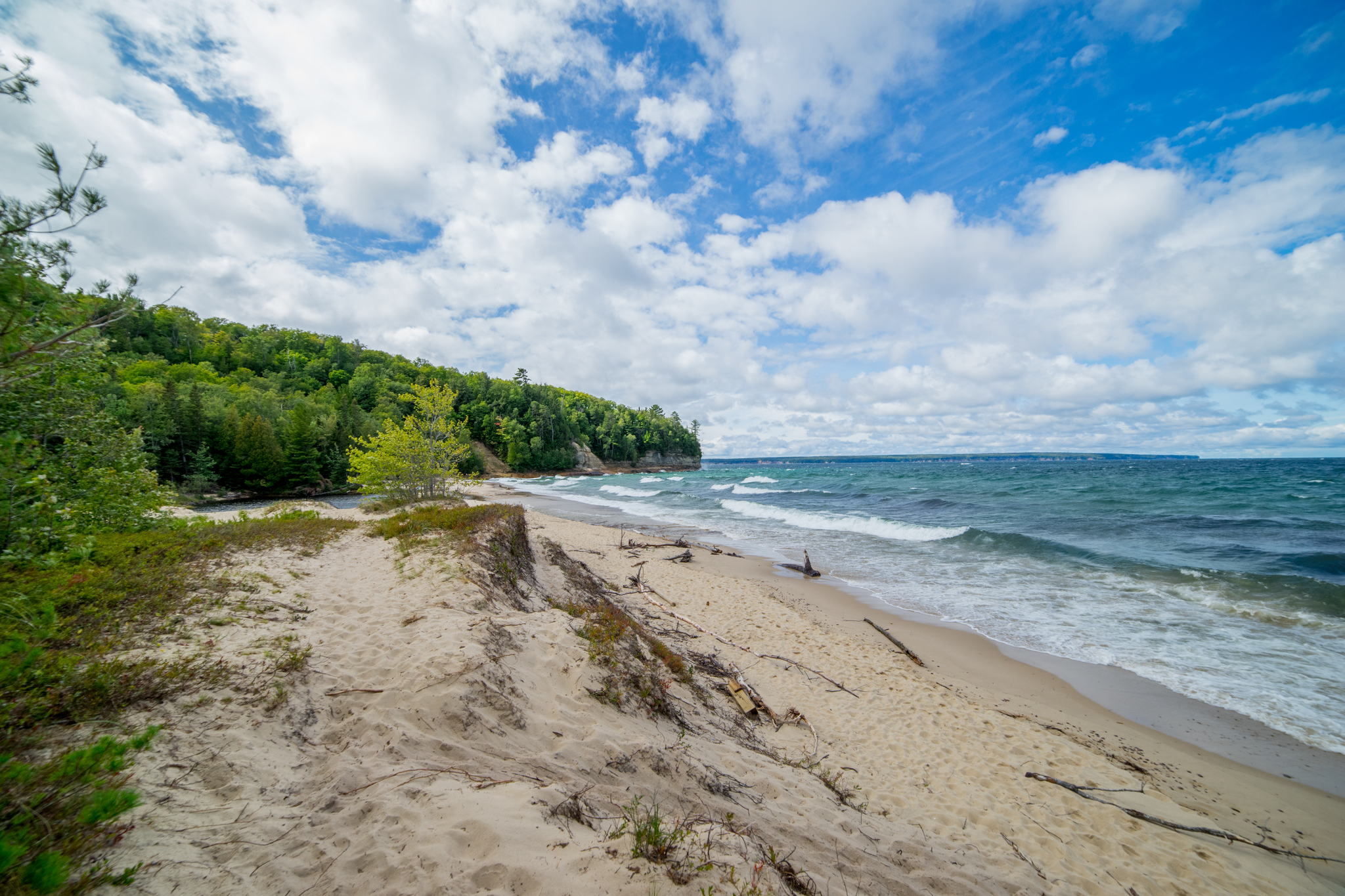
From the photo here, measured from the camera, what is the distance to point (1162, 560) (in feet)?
57.7

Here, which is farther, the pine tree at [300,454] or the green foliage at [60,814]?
the pine tree at [300,454]

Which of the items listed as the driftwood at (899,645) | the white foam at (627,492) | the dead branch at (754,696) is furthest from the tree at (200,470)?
the driftwood at (899,645)

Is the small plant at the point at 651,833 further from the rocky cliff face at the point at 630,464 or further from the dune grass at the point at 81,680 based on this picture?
the rocky cliff face at the point at 630,464

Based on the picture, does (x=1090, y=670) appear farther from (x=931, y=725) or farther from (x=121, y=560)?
(x=121, y=560)

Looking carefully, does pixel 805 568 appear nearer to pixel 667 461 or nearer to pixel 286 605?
pixel 286 605

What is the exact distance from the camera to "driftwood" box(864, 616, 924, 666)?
1027 cm

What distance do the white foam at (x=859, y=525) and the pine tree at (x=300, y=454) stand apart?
4020cm

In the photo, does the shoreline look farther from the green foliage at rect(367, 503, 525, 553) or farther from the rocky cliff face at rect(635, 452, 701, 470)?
the rocky cliff face at rect(635, 452, 701, 470)

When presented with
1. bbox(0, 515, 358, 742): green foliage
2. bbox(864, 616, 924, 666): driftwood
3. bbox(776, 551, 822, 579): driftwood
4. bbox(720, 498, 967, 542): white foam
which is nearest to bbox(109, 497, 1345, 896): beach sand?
bbox(0, 515, 358, 742): green foliage

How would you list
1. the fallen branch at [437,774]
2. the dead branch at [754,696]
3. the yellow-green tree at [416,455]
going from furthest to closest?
the yellow-green tree at [416,455]
the dead branch at [754,696]
the fallen branch at [437,774]

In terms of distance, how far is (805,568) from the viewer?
17.4 m

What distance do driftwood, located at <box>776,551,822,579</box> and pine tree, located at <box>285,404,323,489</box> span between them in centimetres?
4731

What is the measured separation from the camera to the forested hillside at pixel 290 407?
127ft

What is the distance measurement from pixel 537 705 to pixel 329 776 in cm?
196
